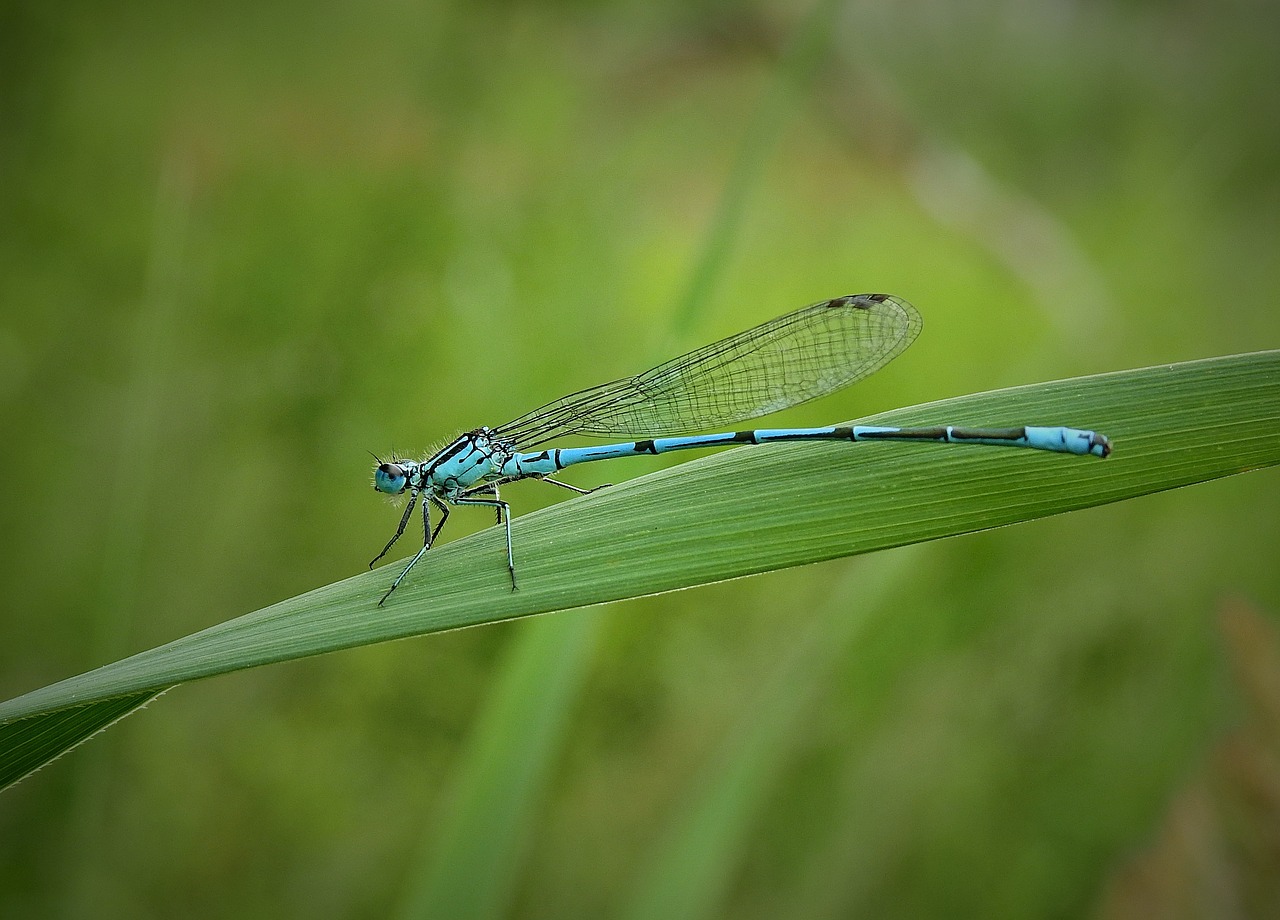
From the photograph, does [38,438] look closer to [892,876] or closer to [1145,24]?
[892,876]

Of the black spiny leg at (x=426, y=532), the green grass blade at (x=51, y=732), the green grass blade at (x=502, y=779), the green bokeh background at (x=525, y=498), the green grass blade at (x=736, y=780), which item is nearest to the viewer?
the green grass blade at (x=51, y=732)

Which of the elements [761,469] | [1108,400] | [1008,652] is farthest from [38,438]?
[1008,652]

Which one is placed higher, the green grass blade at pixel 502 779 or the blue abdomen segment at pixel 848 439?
the blue abdomen segment at pixel 848 439

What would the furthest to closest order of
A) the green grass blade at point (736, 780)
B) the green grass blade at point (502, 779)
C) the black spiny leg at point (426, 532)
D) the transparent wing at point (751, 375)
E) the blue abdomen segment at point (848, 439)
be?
1. the transparent wing at point (751, 375)
2. the green grass blade at point (736, 780)
3. the green grass blade at point (502, 779)
4. the black spiny leg at point (426, 532)
5. the blue abdomen segment at point (848, 439)

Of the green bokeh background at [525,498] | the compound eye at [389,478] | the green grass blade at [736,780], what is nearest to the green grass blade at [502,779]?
the green bokeh background at [525,498]

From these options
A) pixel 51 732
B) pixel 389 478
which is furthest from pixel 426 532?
pixel 51 732

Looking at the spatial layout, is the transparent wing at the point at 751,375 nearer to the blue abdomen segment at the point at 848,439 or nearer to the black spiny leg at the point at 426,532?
the blue abdomen segment at the point at 848,439
